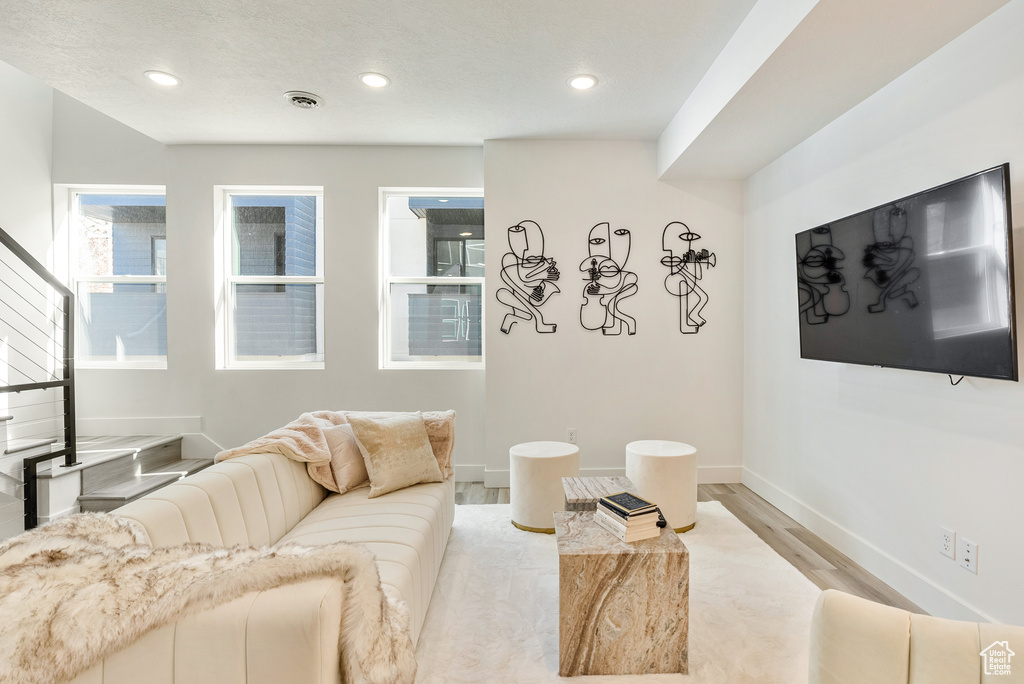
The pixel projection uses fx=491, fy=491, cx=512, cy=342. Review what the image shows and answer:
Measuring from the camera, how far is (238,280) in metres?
3.98

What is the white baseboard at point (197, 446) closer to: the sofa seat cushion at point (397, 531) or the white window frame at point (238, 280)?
the white window frame at point (238, 280)

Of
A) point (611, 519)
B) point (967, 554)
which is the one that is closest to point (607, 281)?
point (611, 519)

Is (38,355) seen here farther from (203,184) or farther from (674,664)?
(674,664)

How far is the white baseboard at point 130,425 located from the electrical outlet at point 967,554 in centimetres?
477

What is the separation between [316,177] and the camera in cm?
389

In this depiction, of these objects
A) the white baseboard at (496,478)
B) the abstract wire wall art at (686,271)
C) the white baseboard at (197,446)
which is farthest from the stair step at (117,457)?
the abstract wire wall art at (686,271)

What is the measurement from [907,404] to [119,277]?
529 centimetres

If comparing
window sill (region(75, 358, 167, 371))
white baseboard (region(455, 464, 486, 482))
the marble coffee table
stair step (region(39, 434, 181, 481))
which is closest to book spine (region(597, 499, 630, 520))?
the marble coffee table

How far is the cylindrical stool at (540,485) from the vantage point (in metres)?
2.80

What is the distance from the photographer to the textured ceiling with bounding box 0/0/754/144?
2.20 metres

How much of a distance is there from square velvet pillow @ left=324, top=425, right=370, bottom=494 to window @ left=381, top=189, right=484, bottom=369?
160cm

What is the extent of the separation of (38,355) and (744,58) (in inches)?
198

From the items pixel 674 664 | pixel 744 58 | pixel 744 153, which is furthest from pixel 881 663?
pixel 744 153

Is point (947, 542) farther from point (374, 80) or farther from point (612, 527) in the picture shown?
point (374, 80)
